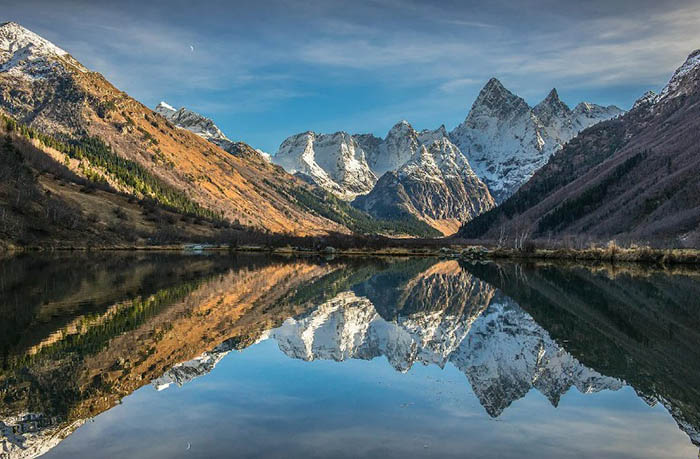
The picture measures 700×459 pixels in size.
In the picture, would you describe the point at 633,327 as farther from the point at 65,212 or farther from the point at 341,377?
the point at 65,212

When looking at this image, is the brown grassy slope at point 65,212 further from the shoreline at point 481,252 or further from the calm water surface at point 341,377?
the calm water surface at point 341,377

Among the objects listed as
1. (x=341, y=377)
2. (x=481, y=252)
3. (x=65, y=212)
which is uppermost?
(x=65, y=212)

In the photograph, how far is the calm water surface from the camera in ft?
50.8

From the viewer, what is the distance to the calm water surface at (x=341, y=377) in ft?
50.8

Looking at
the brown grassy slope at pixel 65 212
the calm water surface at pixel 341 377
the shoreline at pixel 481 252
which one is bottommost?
the calm water surface at pixel 341 377

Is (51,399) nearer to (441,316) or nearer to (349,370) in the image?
(349,370)

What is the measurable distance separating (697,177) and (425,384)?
189m

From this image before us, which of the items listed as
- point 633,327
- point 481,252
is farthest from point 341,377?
point 481,252

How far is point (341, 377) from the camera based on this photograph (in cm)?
2345

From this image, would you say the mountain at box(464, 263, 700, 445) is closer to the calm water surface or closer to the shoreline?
the calm water surface

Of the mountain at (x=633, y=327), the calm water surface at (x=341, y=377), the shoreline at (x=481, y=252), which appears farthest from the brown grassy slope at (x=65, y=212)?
the mountain at (x=633, y=327)

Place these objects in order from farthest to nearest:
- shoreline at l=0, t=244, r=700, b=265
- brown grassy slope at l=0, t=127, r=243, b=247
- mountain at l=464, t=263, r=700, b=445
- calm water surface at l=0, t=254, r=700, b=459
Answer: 1. brown grassy slope at l=0, t=127, r=243, b=247
2. shoreline at l=0, t=244, r=700, b=265
3. mountain at l=464, t=263, r=700, b=445
4. calm water surface at l=0, t=254, r=700, b=459

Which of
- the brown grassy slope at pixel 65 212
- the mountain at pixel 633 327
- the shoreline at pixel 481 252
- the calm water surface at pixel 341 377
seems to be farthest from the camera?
the brown grassy slope at pixel 65 212

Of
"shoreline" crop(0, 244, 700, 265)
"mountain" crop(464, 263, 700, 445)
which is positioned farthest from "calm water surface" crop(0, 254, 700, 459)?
"shoreline" crop(0, 244, 700, 265)
